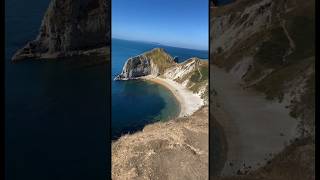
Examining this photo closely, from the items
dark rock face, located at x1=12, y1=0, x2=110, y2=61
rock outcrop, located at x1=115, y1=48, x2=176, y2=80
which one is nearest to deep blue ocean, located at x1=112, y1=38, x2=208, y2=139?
rock outcrop, located at x1=115, y1=48, x2=176, y2=80

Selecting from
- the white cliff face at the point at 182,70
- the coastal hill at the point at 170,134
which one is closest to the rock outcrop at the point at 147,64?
the coastal hill at the point at 170,134

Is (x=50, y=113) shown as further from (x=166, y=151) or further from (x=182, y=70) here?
(x=182, y=70)

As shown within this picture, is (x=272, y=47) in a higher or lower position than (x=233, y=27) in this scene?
lower

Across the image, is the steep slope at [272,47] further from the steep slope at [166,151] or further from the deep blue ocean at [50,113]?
the steep slope at [166,151]

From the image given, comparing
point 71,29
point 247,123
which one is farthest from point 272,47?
point 71,29

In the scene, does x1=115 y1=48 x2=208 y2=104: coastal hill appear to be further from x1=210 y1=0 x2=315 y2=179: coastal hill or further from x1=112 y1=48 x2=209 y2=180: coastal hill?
x1=210 y1=0 x2=315 y2=179: coastal hill
